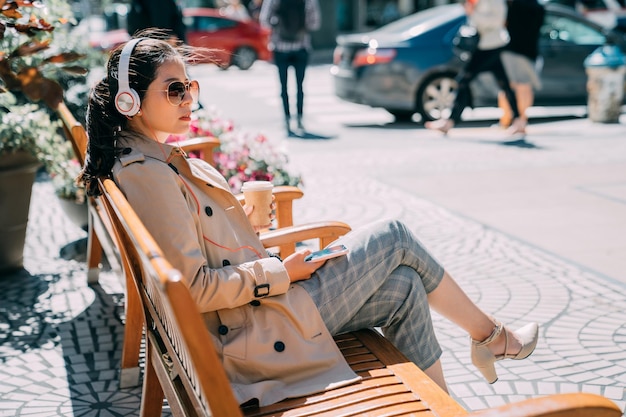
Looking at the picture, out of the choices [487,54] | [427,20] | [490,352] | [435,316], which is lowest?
[435,316]

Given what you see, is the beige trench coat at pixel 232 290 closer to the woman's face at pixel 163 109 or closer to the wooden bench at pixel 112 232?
the woman's face at pixel 163 109

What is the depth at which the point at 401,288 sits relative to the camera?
2.92 meters

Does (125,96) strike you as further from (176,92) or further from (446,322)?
(446,322)

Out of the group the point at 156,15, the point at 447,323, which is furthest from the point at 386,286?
the point at 156,15

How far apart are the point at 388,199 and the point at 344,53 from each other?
542 centimetres

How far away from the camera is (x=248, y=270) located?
2592 millimetres

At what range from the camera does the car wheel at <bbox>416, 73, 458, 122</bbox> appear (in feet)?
37.8

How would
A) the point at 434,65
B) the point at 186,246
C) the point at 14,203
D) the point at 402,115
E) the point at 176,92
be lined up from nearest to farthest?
the point at 186,246 → the point at 176,92 → the point at 14,203 → the point at 434,65 → the point at 402,115

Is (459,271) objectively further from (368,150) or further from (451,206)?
(368,150)

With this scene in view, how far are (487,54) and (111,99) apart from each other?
8.14 meters

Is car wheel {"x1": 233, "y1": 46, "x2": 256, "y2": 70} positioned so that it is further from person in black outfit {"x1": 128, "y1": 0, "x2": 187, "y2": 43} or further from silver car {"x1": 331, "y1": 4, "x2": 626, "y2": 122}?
person in black outfit {"x1": 128, "y1": 0, "x2": 187, "y2": 43}

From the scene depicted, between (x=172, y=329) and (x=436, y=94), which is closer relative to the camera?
(x=172, y=329)

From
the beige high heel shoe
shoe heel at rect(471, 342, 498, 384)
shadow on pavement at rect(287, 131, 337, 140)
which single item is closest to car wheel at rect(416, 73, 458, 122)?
shadow on pavement at rect(287, 131, 337, 140)

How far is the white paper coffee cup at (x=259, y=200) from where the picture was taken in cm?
341
